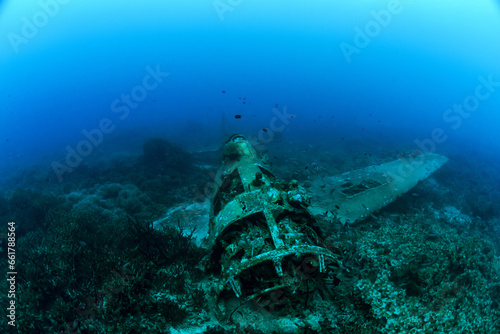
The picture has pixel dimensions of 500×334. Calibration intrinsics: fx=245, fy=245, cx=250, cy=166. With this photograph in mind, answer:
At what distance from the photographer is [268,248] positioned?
204 inches

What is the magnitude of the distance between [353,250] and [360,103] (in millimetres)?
82404

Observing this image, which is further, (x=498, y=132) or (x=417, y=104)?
(x=417, y=104)

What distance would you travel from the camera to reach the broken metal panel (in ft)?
34.9

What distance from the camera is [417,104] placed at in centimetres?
8350

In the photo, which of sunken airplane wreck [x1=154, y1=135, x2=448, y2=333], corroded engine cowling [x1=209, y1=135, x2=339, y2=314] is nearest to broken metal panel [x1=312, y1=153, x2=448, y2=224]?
sunken airplane wreck [x1=154, y1=135, x2=448, y2=333]

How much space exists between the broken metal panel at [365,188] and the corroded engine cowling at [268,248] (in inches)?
175

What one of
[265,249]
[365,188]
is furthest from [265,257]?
[365,188]

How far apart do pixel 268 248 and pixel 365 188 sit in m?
8.76

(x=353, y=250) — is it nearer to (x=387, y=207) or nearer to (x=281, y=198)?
(x=281, y=198)

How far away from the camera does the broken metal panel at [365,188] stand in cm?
1063

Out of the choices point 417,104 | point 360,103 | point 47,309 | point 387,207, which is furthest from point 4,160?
point 417,104

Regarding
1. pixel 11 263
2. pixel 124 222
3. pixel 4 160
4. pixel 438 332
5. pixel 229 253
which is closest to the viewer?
pixel 438 332

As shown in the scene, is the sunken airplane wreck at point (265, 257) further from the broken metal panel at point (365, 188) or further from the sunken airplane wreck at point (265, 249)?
the broken metal panel at point (365, 188)

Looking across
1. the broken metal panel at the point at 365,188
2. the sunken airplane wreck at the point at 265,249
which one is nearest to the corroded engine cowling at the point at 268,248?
the sunken airplane wreck at the point at 265,249
